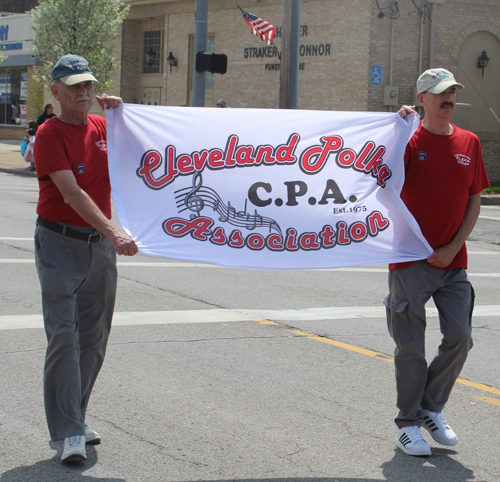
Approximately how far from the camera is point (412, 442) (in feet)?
13.5

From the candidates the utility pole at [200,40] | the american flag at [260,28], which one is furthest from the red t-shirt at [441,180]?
the american flag at [260,28]

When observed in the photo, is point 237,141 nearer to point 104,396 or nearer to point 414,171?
point 414,171

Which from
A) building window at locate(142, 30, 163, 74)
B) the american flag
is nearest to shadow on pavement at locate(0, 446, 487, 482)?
Answer: the american flag

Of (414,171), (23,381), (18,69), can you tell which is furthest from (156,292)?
(18,69)

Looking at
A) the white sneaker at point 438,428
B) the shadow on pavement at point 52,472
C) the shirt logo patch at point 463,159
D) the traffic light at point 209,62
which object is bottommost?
the shadow on pavement at point 52,472

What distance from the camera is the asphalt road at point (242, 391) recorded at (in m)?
3.94

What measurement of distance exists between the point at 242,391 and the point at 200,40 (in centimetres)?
1264

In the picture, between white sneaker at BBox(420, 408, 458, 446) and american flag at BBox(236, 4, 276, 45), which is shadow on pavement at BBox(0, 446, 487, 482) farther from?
american flag at BBox(236, 4, 276, 45)

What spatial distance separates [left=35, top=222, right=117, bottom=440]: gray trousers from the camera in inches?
155

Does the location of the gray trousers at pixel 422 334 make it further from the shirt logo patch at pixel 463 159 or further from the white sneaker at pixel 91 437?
the white sneaker at pixel 91 437

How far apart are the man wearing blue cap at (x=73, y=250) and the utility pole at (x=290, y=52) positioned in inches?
530

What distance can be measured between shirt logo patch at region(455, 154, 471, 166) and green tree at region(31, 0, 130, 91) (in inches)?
985

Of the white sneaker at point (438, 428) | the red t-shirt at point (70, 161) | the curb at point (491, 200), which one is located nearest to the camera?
the red t-shirt at point (70, 161)

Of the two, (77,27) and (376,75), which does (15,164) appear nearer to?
(77,27)
